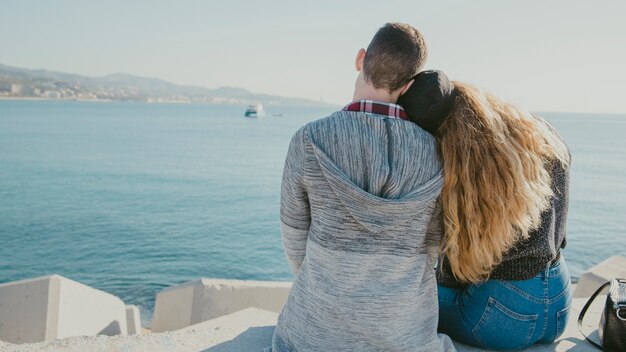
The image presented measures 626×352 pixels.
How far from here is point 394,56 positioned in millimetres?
2170

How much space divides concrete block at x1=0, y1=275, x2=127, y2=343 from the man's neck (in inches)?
204

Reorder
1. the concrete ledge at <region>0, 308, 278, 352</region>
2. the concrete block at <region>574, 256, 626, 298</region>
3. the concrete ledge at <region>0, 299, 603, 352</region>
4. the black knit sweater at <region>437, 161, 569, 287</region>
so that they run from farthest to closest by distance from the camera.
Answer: the concrete block at <region>574, 256, 626, 298</region>
the concrete ledge at <region>0, 308, 278, 352</region>
the concrete ledge at <region>0, 299, 603, 352</region>
the black knit sweater at <region>437, 161, 569, 287</region>

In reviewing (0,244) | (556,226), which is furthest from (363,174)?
(0,244)

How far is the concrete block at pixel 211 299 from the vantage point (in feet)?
21.9

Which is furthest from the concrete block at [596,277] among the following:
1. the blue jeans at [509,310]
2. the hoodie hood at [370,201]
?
the hoodie hood at [370,201]

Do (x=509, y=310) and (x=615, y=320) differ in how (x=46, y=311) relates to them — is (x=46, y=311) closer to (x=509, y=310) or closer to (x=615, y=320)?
(x=509, y=310)

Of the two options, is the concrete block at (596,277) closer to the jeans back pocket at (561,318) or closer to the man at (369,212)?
the jeans back pocket at (561,318)

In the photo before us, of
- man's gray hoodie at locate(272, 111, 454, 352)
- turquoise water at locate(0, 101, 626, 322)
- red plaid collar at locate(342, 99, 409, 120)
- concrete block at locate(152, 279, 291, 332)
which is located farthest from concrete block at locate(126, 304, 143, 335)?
red plaid collar at locate(342, 99, 409, 120)

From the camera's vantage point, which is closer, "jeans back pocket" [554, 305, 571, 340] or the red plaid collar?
the red plaid collar

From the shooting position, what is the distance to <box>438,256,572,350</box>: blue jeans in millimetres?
2662

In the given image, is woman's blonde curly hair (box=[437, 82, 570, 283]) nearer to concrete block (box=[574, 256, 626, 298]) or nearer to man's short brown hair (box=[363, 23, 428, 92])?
man's short brown hair (box=[363, 23, 428, 92])

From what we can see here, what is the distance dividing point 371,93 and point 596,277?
6.20 m

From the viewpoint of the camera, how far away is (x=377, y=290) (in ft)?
7.42

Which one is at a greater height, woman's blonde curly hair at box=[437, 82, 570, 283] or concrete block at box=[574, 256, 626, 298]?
woman's blonde curly hair at box=[437, 82, 570, 283]
